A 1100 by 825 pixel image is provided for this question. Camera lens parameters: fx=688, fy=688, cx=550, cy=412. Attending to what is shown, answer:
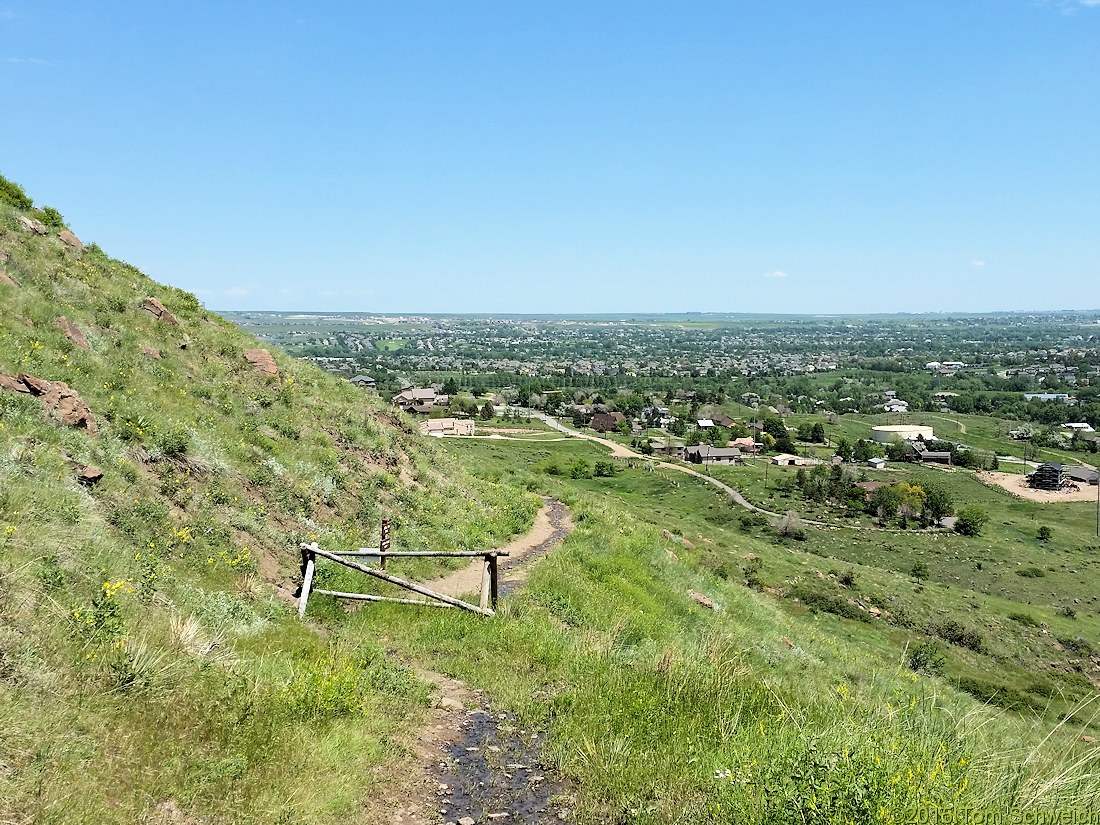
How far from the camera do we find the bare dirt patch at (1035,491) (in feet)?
311

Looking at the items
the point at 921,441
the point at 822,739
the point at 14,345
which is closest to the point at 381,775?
the point at 822,739

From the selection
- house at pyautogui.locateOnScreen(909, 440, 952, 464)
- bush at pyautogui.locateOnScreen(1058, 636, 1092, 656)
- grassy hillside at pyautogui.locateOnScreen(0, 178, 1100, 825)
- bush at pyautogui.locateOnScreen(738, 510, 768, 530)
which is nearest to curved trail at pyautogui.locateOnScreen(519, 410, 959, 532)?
bush at pyautogui.locateOnScreen(738, 510, 768, 530)

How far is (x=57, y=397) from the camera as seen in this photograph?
40.7ft

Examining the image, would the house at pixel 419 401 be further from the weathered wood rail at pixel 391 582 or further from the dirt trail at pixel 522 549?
the weathered wood rail at pixel 391 582

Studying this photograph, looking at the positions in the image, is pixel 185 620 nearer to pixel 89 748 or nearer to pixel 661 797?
pixel 89 748

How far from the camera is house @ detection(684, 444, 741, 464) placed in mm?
110500

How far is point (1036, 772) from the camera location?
5539 millimetres

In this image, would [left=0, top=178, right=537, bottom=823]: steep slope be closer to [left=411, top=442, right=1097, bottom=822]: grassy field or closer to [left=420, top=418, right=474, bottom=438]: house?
[left=411, top=442, right=1097, bottom=822]: grassy field

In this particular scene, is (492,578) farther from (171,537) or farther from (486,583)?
(171,537)

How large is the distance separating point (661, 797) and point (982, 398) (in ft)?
673

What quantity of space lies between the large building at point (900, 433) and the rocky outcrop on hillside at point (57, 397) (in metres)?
136

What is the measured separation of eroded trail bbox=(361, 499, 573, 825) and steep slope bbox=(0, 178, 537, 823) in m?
0.40

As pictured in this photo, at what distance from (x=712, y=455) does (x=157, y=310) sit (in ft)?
327

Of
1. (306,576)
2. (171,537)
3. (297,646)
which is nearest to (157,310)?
(171,537)
